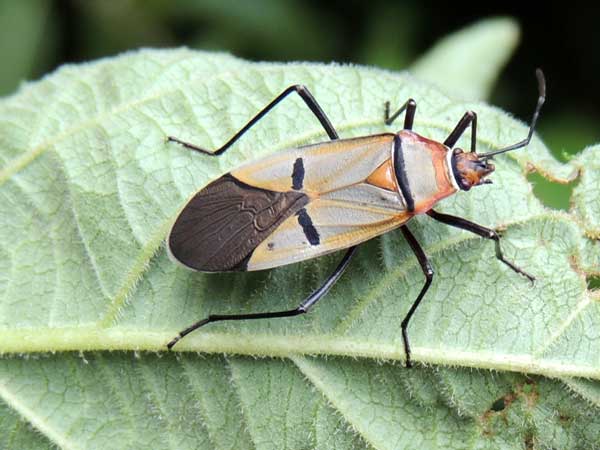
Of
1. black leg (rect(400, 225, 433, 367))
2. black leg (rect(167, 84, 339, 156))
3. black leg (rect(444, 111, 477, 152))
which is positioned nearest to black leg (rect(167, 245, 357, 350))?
black leg (rect(400, 225, 433, 367))

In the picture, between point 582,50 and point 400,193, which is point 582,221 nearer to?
point 400,193

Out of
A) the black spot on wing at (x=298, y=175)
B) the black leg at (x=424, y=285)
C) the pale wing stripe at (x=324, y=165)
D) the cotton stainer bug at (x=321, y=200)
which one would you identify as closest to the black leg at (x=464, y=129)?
the cotton stainer bug at (x=321, y=200)

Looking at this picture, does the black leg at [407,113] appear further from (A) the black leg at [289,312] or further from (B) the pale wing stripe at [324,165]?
(A) the black leg at [289,312]

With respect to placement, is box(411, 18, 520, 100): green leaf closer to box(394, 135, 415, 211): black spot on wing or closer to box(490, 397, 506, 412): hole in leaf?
box(394, 135, 415, 211): black spot on wing

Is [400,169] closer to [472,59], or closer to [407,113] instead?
[407,113]

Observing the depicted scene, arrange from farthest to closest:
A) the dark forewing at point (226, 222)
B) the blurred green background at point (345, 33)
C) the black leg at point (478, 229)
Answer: the blurred green background at point (345, 33), the black leg at point (478, 229), the dark forewing at point (226, 222)

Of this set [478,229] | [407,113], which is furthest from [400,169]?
[478,229]

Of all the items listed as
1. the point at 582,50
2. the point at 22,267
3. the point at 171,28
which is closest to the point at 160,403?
the point at 22,267
